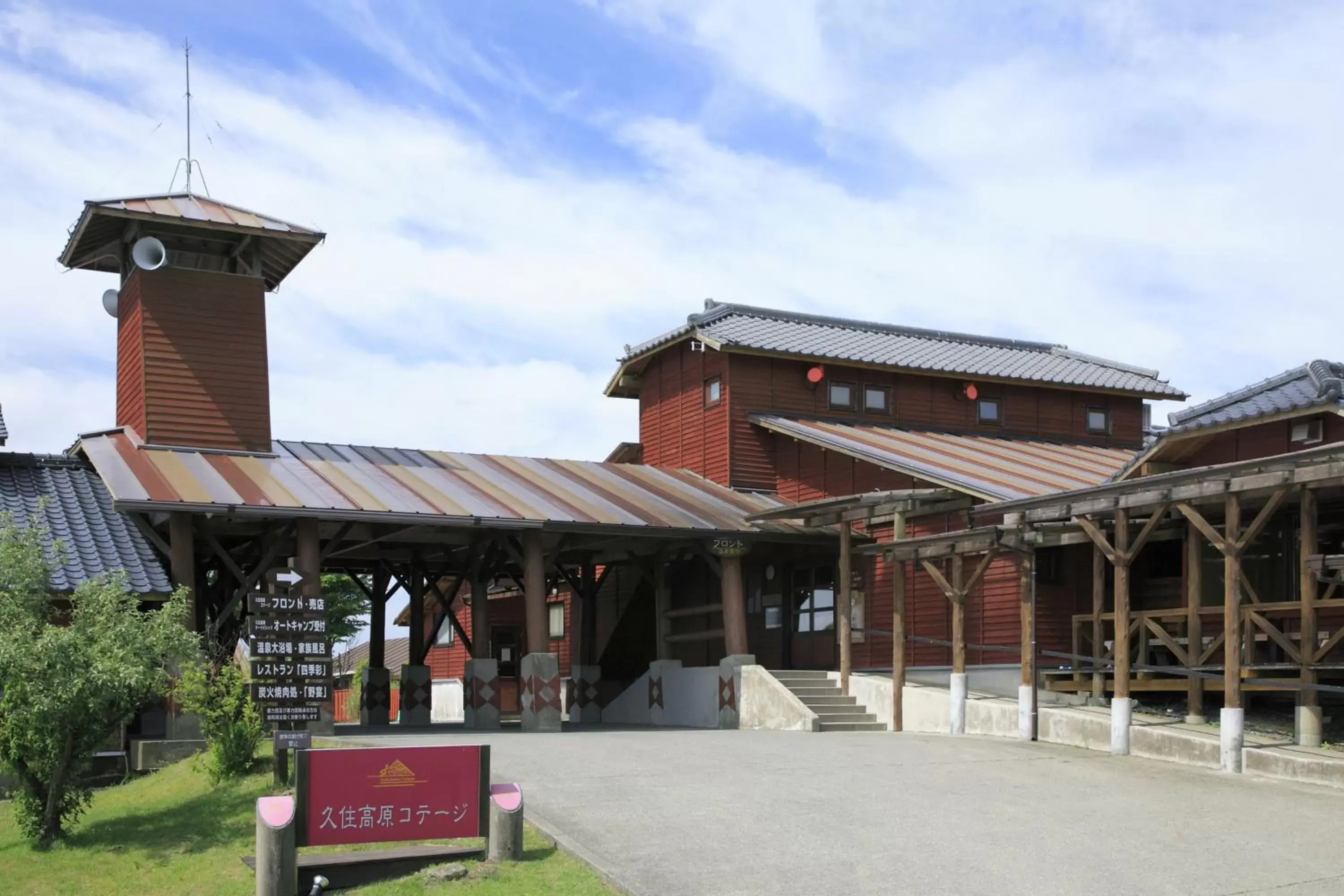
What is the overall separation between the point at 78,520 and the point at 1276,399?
17.2 m

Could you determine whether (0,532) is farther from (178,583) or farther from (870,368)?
(870,368)

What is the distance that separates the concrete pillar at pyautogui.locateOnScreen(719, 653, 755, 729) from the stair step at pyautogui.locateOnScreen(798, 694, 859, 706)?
1572mm

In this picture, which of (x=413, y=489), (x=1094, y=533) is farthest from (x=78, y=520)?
(x=1094, y=533)

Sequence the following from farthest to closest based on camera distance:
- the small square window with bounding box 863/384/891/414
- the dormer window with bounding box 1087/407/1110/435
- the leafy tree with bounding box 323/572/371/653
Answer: the leafy tree with bounding box 323/572/371/653, the dormer window with bounding box 1087/407/1110/435, the small square window with bounding box 863/384/891/414

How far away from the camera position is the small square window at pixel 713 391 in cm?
3066

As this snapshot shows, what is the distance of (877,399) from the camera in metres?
31.2

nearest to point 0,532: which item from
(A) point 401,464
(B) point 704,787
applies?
(B) point 704,787

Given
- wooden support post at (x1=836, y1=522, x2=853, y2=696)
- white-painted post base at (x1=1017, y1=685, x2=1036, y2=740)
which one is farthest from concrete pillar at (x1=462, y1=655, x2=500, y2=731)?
white-painted post base at (x1=1017, y1=685, x2=1036, y2=740)

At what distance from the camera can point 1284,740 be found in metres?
16.7

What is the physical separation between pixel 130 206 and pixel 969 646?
16.1 meters

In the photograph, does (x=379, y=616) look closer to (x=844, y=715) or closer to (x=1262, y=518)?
(x=844, y=715)

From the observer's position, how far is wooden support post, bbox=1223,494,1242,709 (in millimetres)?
15898

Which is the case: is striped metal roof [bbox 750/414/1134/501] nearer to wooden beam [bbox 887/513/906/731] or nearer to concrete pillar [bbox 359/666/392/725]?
wooden beam [bbox 887/513/906/731]

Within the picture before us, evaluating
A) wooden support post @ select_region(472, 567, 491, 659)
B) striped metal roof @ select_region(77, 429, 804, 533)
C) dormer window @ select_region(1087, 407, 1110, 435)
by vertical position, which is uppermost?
dormer window @ select_region(1087, 407, 1110, 435)
